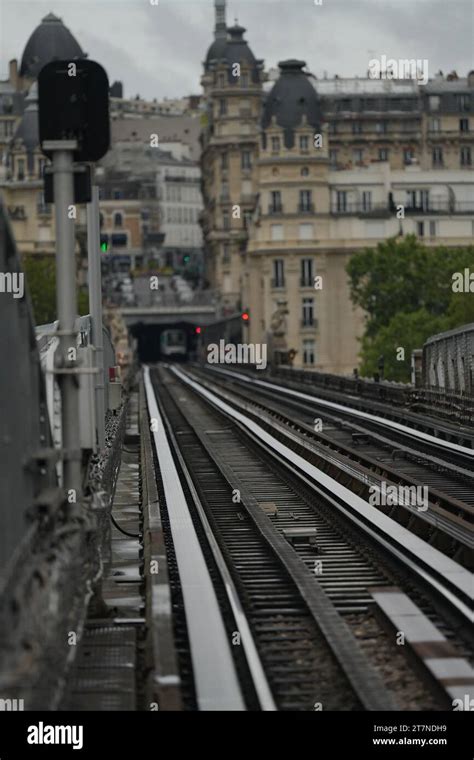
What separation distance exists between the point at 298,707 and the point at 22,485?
7.95 ft

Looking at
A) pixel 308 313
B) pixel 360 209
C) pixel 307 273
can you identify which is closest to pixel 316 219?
pixel 360 209

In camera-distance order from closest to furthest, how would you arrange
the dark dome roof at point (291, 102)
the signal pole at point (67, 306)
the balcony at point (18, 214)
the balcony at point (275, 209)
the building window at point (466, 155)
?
1. the signal pole at point (67, 306)
2. the balcony at point (275, 209)
3. the dark dome roof at point (291, 102)
4. the balcony at point (18, 214)
5. the building window at point (466, 155)

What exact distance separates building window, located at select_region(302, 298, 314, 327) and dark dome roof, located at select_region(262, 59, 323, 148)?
1040 centimetres

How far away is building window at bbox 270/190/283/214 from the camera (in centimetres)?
12294

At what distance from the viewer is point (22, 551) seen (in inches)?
469

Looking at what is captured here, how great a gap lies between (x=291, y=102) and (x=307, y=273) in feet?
40.0

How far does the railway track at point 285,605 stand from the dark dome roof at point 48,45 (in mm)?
161100

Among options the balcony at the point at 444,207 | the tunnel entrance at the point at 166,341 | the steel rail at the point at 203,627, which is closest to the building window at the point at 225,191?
the tunnel entrance at the point at 166,341

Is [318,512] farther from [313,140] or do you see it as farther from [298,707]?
[313,140]

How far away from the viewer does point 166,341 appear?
171500 mm

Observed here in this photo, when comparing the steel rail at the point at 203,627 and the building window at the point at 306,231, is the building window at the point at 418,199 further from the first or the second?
the steel rail at the point at 203,627

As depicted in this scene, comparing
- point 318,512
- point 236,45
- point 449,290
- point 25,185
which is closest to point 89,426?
point 318,512

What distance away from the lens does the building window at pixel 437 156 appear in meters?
152

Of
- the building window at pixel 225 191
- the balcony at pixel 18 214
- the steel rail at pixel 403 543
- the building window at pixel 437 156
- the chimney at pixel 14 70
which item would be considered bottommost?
the steel rail at pixel 403 543
